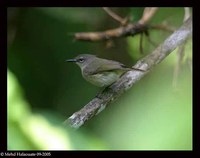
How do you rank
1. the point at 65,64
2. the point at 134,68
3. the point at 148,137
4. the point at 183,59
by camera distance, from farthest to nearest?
the point at 65,64
the point at 183,59
the point at 134,68
the point at 148,137

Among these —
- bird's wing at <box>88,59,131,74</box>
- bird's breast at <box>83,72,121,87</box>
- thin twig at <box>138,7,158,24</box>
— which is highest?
thin twig at <box>138,7,158,24</box>

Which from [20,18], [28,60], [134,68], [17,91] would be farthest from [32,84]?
[17,91]

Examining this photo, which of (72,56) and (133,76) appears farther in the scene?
(72,56)

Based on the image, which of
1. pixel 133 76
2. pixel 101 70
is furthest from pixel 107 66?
pixel 133 76

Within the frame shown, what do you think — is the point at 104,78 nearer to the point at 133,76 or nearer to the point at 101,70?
the point at 101,70

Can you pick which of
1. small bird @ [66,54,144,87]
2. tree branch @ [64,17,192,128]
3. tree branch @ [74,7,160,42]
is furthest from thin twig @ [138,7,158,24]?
small bird @ [66,54,144,87]

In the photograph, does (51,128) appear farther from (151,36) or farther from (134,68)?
(151,36)

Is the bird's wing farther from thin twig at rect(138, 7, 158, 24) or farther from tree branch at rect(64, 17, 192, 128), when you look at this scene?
thin twig at rect(138, 7, 158, 24)

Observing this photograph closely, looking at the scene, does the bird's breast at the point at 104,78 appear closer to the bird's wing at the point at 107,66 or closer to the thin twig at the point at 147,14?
the bird's wing at the point at 107,66

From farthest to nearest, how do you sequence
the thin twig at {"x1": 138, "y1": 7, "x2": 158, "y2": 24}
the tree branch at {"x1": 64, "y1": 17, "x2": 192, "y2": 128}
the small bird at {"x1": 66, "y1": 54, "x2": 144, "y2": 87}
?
the thin twig at {"x1": 138, "y1": 7, "x2": 158, "y2": 24} → the small bird at {"x1": 66, "y1": 54, "x2": 144, "y2": 87} → the tree branch at {"x1": 64, "y1": 17, "x2": 192, "y2": 128}
